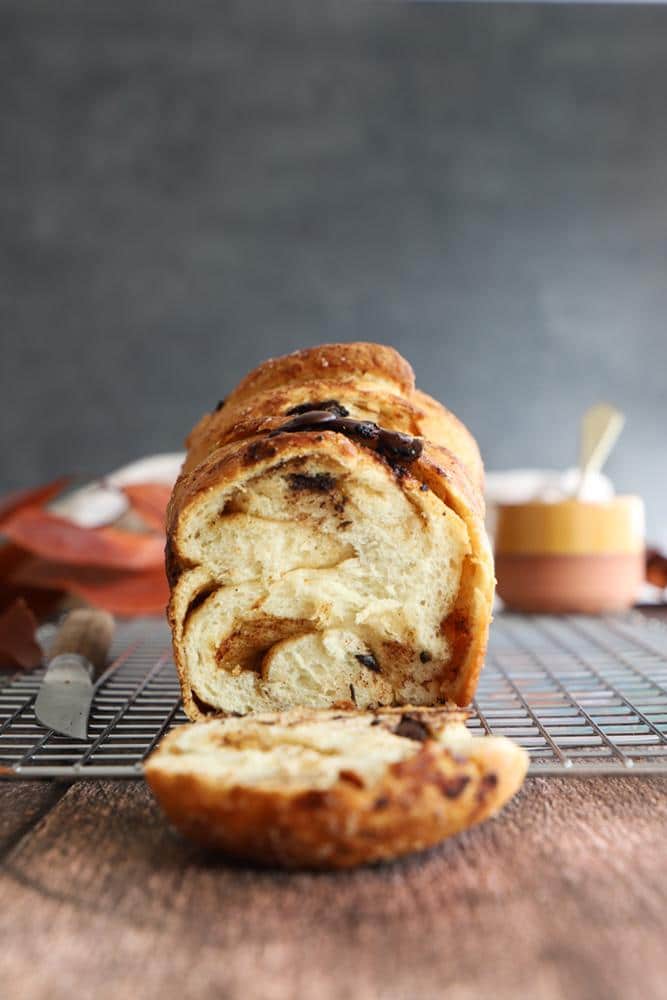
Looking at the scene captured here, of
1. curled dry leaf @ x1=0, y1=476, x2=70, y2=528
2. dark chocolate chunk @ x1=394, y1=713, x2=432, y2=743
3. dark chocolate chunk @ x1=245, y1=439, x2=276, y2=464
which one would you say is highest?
dark chocolate chunk @ x1=245, y1=439, x2=276, y2=464

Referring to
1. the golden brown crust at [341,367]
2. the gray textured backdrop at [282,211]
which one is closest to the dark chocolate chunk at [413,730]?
the golden brown crust at [341,367]

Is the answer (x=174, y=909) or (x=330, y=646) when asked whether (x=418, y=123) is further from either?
(x=174, y=909)

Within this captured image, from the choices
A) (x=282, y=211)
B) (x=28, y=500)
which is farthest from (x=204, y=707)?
(x=282, y=211)

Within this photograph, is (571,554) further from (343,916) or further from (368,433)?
(343,916)

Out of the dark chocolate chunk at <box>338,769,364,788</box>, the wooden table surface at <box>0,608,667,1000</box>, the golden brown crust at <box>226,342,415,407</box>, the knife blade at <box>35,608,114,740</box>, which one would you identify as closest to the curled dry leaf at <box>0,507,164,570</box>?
the knife blade at <box>35,608,114,740</box>

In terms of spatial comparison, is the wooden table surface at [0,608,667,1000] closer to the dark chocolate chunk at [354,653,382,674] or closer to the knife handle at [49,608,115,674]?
the dark chocolate chunk at [354,653,382,674]

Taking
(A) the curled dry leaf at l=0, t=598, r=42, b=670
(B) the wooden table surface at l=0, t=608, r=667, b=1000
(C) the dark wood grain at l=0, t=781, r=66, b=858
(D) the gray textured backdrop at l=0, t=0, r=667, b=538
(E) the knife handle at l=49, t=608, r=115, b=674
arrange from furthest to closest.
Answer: (D) the gray textured backdrop at l=0, t=0, r=667, b=538 → (A) the curled dry leaf at l=0, t=598, r=42, b=670 → (E) the knife handle at l=49, t=608, r=115, b=674 → (C) the dark wood grain at l=0, t=781, r=66, b=858 → (B) the wooden table surface at l=0, t=608, r=667, b=1000

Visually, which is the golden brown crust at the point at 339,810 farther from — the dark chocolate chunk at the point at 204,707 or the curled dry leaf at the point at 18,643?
the curled dry leaf at the point at 18,643

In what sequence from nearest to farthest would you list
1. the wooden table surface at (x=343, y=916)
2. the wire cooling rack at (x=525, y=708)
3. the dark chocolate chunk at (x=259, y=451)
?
the wooden table surface at (x=343, y=916) → the wire cooling rack at (x=525, y=708) → the dark chocolate chunk at (x=259, y=451)

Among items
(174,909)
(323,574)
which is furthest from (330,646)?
(174,909)
